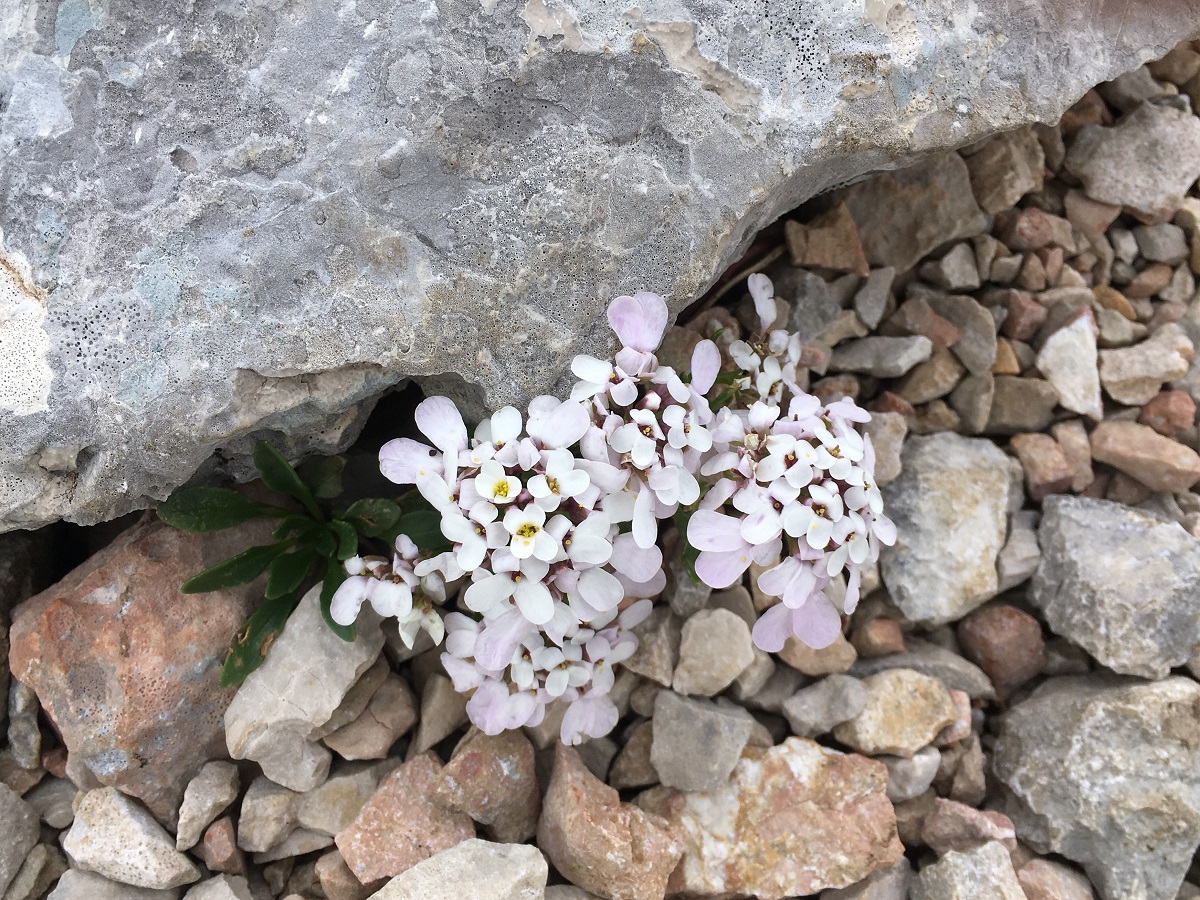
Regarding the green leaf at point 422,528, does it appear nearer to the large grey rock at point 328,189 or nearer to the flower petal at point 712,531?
the large grey rock at point 328,189

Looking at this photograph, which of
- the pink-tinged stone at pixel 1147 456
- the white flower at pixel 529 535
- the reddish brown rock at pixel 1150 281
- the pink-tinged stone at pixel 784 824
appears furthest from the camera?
the reddish brown rock at pixel 1150 281

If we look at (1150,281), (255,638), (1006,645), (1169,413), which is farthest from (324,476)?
(1150,281)

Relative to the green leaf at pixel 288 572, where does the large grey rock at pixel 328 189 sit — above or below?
above

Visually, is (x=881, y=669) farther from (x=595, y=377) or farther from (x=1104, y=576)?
(x=595, y=377)

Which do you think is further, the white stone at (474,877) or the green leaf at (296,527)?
the green leaf at (296,527)

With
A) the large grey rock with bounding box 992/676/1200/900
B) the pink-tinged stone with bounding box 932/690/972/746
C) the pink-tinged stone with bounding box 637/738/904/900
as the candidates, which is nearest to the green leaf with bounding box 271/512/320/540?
the pink-tinged stone with bounding box 637/738/904/900

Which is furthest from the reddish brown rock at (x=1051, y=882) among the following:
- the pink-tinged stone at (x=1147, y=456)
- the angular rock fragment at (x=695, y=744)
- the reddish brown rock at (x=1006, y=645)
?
the pink-tinged stone at (x=1147, y=456)

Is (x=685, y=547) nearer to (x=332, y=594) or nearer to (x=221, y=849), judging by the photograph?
(x=332, y=594)

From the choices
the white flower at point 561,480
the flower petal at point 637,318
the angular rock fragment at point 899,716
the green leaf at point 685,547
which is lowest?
the angular rock fragment at point 899,716
